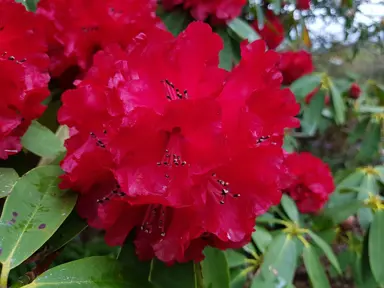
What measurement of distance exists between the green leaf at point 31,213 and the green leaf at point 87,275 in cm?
4

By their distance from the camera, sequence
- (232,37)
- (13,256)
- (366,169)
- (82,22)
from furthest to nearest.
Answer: (366,169)
(232,37)
(82,22)
(13,256)

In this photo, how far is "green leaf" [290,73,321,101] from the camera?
1.35 meters

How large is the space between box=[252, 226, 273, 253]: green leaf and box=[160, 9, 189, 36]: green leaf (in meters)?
0.45

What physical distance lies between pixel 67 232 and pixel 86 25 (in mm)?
331

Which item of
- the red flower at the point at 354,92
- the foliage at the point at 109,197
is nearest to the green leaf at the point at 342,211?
the foliage at the point at 109,197

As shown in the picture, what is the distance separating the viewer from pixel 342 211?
1.01m

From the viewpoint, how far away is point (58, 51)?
0.76 m

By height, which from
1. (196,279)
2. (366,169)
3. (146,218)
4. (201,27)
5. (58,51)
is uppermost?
(201,27)

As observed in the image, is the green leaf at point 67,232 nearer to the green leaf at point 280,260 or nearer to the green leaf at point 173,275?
the green leaf at point 173,275

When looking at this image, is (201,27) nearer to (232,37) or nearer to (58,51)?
(58,51)

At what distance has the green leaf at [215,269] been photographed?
672 mm

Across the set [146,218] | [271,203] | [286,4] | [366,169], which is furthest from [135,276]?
[286,4]

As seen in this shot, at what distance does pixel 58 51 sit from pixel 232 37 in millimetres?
415

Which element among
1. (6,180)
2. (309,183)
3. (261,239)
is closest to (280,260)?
(261,239)
